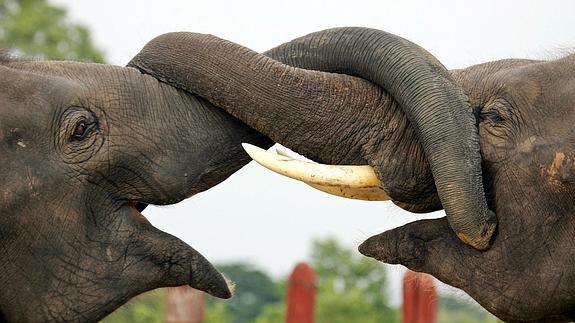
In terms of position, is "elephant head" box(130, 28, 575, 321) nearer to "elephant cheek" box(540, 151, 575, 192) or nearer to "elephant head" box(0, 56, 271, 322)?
"elephant cheek" box(540, 151, 575, 192)

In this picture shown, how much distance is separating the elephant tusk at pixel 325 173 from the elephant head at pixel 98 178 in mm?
247

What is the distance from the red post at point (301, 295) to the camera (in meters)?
13.4

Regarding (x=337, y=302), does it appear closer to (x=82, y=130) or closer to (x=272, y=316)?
(x=272, y=316)

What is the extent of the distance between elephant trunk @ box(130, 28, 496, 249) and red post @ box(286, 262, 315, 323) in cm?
703

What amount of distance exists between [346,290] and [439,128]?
143 feet

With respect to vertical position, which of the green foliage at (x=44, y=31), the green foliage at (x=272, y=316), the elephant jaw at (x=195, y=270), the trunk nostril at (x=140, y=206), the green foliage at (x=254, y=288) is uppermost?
the green foliage at (x=44, y=31)

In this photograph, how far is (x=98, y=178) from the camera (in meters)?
6.40

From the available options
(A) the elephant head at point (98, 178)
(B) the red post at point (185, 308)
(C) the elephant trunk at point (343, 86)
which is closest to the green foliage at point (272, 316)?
(B) the red post at point (185, 308)

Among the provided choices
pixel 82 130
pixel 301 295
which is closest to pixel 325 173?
pixel 82 130

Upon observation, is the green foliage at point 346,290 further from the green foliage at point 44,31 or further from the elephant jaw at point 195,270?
the elephant jaw at point 195,270

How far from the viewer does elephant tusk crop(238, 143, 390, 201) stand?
20.7 ft

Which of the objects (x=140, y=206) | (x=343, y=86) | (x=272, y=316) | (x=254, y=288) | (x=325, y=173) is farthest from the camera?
(x=254, y=288)

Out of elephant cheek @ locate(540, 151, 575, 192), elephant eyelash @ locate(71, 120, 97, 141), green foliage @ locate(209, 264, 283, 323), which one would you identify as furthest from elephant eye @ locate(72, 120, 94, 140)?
green foliage @ locate(209, 264, 283, 323)

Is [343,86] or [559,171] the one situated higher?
[343,86]
